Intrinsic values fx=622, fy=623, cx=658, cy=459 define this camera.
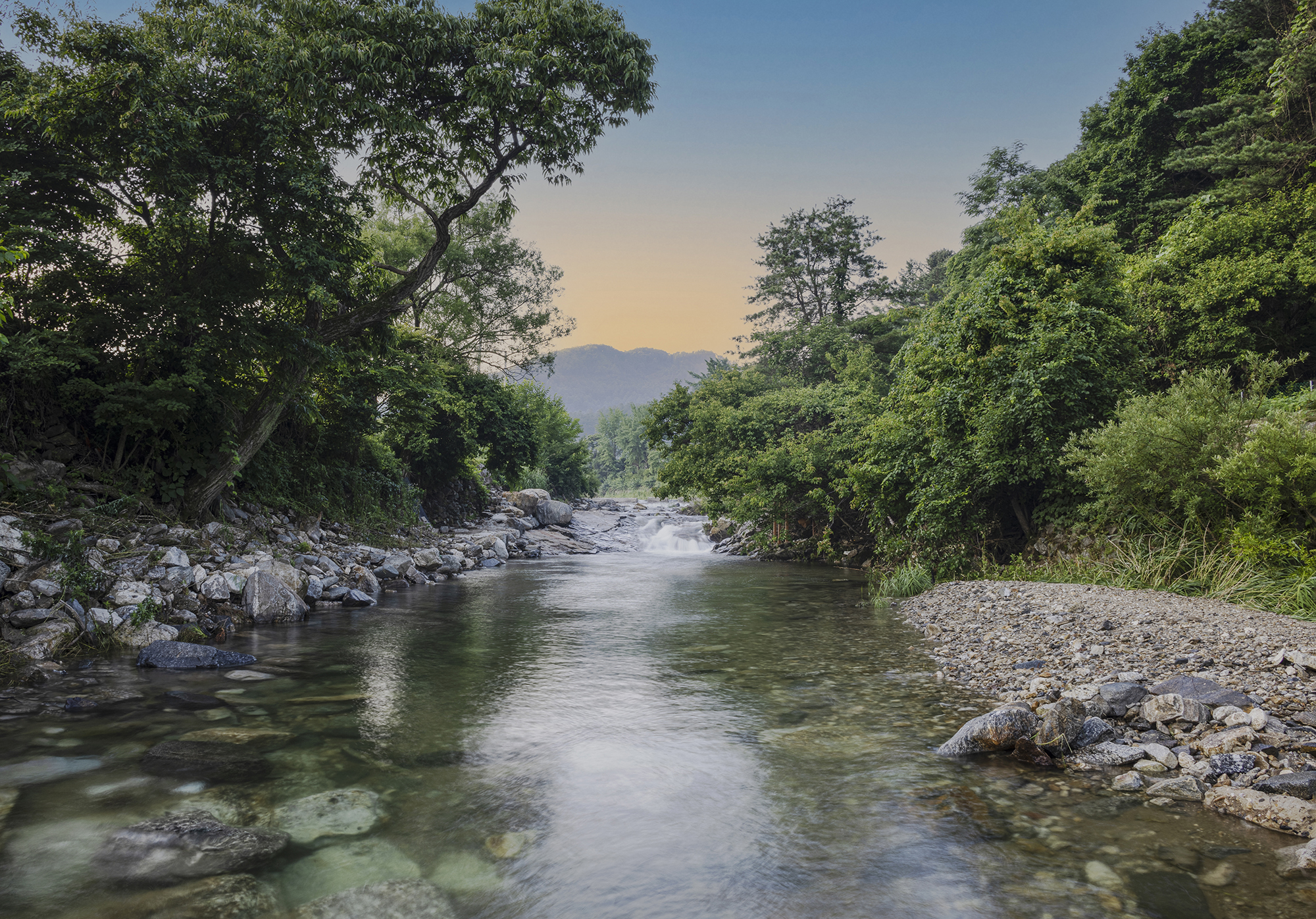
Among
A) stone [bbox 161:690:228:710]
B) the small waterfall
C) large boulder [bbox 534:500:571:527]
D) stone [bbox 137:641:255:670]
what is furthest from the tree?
large boulder [bbox 534:500:571:527]

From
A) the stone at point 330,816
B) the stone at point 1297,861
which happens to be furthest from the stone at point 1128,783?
the stone at point 330,816

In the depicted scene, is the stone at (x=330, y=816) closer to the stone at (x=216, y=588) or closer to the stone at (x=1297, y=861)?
the stone at (x=1297, y=861)

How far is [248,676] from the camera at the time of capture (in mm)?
6633

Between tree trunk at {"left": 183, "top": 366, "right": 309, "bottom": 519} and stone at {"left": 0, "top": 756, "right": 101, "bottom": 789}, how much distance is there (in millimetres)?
7802

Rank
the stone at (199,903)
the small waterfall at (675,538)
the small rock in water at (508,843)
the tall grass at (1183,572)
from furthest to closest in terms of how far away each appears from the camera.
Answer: the small waterfall at (675,538)
the tall grass at (1183,572)
the small rock in water at (508,843)
the stone at (199,903)

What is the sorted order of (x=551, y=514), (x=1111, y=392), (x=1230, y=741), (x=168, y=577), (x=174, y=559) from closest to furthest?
(x=1230, y=741)
(x=168, y=577)
(x=174, y=559)
(x=1111, y=392)
(x=551, y=514)

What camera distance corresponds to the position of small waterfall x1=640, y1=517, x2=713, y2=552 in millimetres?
30125

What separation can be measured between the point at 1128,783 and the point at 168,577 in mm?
10694

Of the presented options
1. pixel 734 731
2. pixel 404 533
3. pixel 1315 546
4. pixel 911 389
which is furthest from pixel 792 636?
pixel 404 533

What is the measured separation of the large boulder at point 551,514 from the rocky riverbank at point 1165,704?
2788 centimetres

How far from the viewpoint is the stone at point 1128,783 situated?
3.90m

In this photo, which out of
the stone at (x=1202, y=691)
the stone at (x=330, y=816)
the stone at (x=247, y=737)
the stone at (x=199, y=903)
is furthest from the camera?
the stone at (x=247, y=737)

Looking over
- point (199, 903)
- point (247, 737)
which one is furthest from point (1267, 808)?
point (247, 737)

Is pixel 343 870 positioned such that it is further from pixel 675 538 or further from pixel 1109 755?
pixel 675 538
